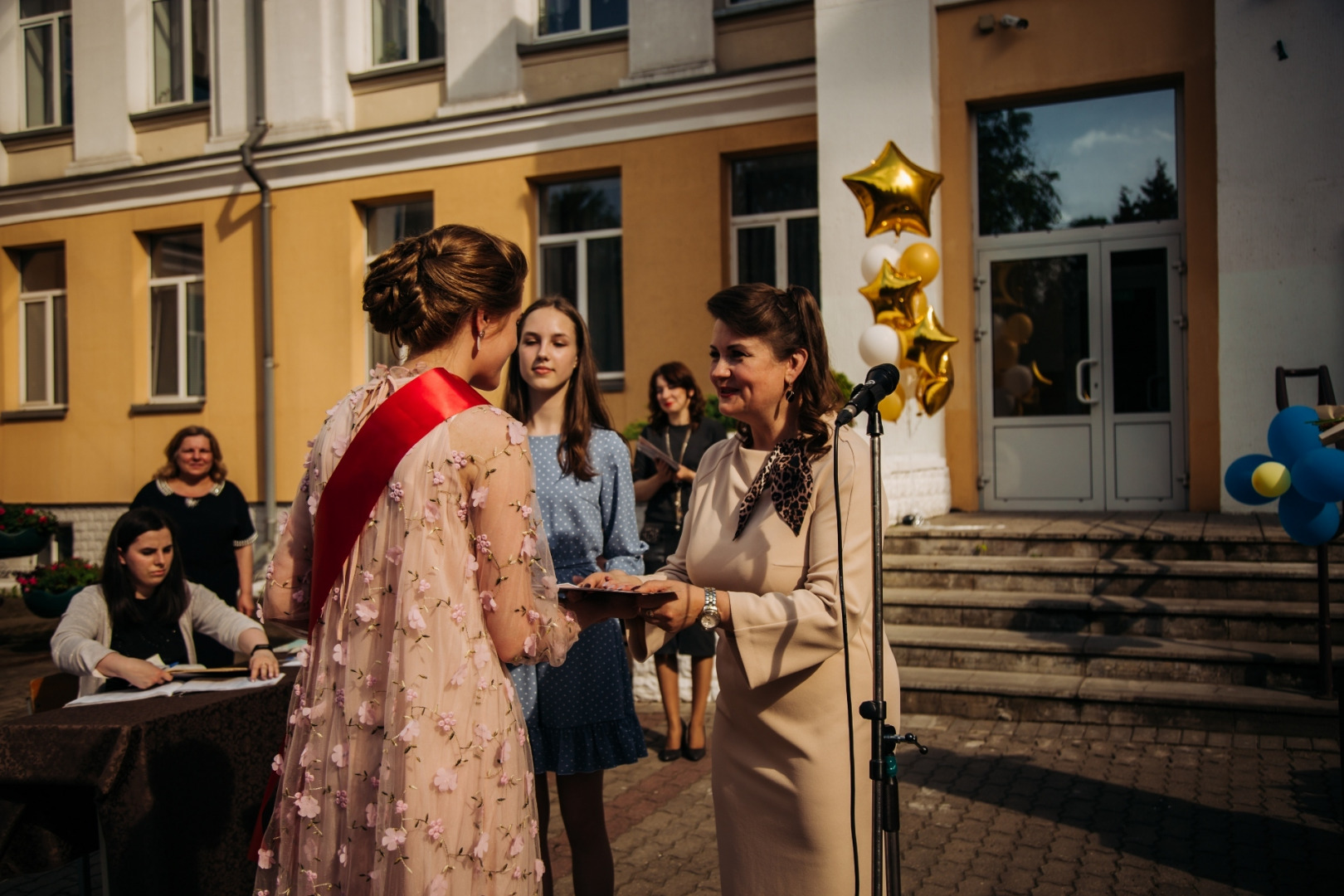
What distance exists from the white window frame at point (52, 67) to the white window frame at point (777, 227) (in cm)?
973

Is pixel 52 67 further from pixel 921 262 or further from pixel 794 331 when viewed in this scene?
pixel 794 331

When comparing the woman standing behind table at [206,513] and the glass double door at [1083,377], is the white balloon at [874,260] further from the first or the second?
the woman standing behind table at [206,513]

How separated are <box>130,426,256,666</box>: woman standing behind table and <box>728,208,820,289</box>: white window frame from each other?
227 inches

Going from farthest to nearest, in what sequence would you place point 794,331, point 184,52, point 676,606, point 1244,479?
1. point 184,52
2. point 1244,479
3. point 794,331
4. point 676,606

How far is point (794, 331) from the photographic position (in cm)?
244

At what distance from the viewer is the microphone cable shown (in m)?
2.15

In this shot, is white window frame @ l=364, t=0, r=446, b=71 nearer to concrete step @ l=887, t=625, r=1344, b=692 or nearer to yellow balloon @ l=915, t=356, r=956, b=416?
yellow balloon @ l=915, t=356, r=956, b=416

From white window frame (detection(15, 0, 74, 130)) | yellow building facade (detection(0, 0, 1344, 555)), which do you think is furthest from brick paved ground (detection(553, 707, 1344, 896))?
white window frame (detection(15, 0, 74, 130))

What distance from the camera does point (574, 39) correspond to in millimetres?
10820

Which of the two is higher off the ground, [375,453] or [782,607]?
[375,453]

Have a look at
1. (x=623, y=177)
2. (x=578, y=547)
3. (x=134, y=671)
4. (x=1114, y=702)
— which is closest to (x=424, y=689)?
(x=578, y=547)

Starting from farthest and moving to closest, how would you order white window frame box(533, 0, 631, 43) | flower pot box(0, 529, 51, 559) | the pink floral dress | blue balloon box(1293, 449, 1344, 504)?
white window frame box(533, 0, 631, 43)
flower pot box(0, 529, 51, 559)
blue balloon box(1293, 449, 1344, 504)
the pink floral dress

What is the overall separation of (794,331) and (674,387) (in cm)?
371

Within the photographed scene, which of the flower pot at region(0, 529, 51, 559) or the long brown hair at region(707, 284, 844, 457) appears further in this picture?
the flower pot at region(0, 529, 51, 559)
